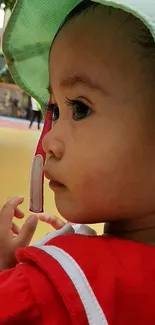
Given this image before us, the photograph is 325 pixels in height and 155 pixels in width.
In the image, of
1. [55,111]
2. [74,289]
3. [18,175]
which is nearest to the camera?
[74,289]

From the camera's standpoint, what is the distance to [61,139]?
499 mm

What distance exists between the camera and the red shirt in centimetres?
41

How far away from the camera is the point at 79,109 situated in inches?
19.7

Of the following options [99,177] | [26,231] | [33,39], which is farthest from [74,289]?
[33,39]

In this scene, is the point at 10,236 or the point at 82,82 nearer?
the point at 82,82

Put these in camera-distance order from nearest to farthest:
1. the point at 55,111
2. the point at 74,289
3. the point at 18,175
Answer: the point at 74,289 < the point at 55,111 < the point at 18,175

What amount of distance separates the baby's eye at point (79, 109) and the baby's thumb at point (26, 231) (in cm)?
16

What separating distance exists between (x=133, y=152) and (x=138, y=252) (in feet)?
0.28

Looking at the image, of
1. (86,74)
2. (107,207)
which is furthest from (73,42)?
(107,207)

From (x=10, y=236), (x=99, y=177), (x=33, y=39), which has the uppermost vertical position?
(x=33, y=39)

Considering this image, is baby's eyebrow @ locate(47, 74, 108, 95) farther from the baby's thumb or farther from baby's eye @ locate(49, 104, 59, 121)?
the baby's thumb

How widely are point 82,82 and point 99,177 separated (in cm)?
9

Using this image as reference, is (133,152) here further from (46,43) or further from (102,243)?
(46,43)

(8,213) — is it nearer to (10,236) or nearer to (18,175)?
(10,236)
